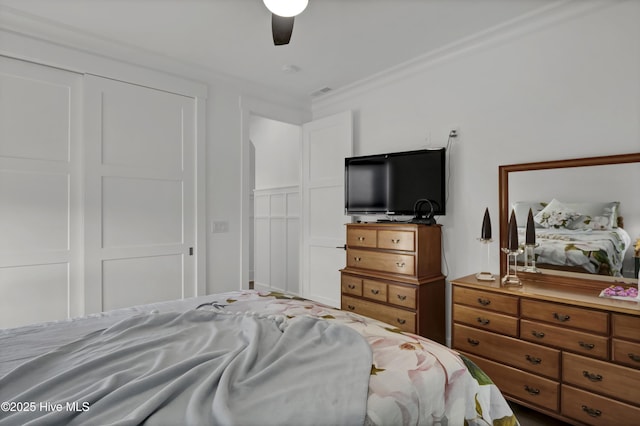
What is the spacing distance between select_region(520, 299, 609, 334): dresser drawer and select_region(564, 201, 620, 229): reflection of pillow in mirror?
63 cm

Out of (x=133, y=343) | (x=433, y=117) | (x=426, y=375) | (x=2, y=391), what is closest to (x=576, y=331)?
(x=426, y=375)

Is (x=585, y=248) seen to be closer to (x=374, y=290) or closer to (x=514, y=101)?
(x=514, y=101)

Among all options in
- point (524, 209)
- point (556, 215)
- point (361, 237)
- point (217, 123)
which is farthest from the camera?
point (217, 123)

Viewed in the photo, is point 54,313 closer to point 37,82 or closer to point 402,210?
point 37,82

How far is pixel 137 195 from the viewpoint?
9.62ft

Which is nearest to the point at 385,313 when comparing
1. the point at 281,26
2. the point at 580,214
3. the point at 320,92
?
the point at 580,214

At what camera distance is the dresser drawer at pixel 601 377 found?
1.67 meters

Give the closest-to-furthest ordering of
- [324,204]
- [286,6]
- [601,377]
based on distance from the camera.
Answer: [286,6], [601,377], [324,204]

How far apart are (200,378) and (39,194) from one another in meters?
2.39

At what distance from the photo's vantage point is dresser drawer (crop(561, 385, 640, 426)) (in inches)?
65.8

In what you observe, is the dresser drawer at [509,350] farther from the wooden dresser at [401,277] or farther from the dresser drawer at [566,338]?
the wooden dresser at [401,277]

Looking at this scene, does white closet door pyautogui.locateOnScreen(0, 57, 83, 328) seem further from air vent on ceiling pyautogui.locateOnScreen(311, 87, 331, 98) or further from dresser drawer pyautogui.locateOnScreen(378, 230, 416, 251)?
dresser drawer pyautogui.locateOnScreen(378, 230, 416, 251)

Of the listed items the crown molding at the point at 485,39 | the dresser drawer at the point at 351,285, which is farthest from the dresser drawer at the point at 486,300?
the crown molding at the point at 485,39

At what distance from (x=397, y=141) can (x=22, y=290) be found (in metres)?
3.36
